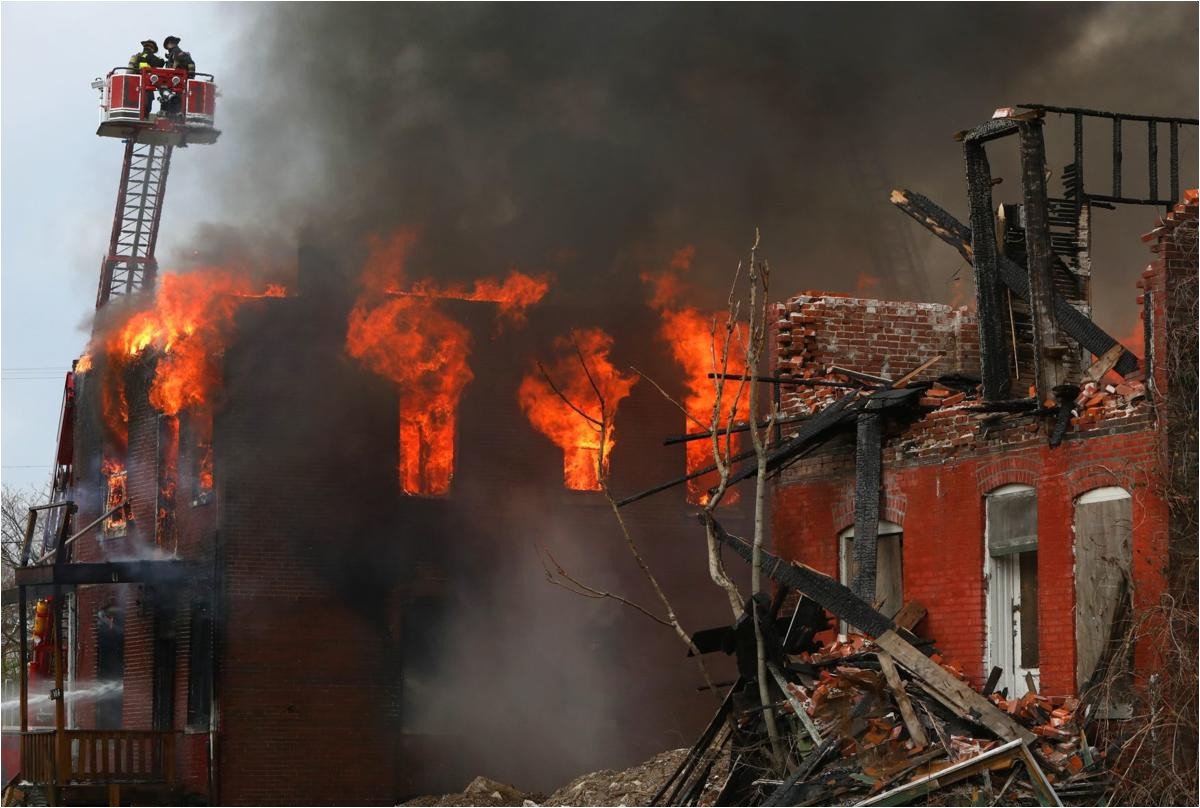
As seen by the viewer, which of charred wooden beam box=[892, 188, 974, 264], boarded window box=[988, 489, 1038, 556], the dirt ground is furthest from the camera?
the dirt ground

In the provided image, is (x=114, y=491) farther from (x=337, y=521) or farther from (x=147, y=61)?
(x=147, y=61)

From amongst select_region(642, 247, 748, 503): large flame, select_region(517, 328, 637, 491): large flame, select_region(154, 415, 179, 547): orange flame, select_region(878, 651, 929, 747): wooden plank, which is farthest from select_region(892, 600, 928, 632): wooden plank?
select_region(154, 415, 179, 547): orange flame

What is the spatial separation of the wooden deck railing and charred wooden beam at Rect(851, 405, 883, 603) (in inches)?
392

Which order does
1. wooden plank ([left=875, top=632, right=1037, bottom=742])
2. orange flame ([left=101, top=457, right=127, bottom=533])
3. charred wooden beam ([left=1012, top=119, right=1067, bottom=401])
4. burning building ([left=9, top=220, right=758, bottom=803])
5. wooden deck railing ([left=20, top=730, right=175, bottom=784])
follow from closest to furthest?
wooden plank ([left=875, top=632, right=1037, bottom=742]) < charred wooden beam ([left=1012, top=119, right=1067, bottom=401]) < wooden deck railing ([left=20, top=730, right=175, bottom=784]) < burning building ([left=9, top=220, right=758, bottom=803]) < orange flame ([left=101, top=457, right=127, bottom=533])

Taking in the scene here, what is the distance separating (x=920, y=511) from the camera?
16.7m

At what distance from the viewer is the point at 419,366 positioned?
78.1 feet

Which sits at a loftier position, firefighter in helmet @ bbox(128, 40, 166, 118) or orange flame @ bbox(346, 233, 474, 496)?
firefighter in helmet @ bbox(128, 40, 166, 118)

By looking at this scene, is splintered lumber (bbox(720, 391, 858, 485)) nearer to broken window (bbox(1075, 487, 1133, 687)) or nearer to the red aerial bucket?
broken window (bbox(1075, 487, 1133, 687))

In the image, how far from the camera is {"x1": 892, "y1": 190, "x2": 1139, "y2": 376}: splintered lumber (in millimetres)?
15070

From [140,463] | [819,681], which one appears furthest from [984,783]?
[140,463]

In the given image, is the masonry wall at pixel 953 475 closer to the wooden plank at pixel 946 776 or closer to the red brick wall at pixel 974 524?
the red brick wall at pixel 974 524

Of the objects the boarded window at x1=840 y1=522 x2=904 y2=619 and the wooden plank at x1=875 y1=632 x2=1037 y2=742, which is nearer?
the wooden plank at x1=875 y1=632 x2=1037 y2=742

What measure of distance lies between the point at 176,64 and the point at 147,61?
1.65 ft

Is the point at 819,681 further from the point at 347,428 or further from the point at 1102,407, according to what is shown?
the point at 347,428
